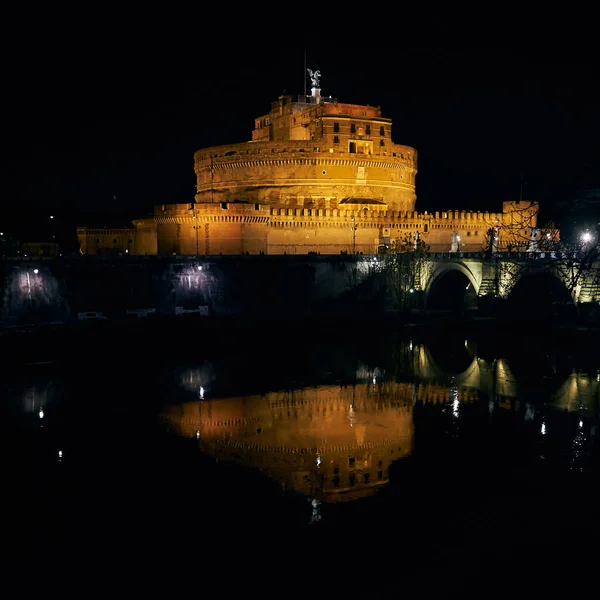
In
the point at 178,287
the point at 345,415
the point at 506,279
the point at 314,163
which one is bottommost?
the point at 345,415

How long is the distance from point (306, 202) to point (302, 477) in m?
39.3

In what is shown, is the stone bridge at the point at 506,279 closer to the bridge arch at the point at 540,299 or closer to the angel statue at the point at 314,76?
the bridge arch at the point at 540,299

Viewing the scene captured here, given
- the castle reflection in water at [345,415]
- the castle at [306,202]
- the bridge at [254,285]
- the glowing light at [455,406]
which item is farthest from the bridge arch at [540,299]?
the glowing light at [455,406]

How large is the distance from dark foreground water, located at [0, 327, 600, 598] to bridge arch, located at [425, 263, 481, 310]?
14.6 meters

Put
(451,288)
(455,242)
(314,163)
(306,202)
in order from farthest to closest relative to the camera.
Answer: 1. (451,288)
2. (306,202)
3. (314,163)
4. (455,242)

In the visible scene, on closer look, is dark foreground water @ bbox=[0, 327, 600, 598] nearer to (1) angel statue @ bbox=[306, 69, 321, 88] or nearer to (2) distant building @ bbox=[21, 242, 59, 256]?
(2) distant building @ bbox=[21, 242, 59, 256]

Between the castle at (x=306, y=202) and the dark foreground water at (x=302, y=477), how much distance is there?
18.7 m

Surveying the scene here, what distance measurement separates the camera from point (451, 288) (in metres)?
57.5

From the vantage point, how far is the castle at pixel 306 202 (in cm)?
5109

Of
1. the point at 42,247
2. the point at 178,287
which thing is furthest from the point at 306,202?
the point at 42,247

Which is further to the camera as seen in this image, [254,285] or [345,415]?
[254,285]

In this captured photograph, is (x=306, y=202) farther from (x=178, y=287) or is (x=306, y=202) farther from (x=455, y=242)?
(x=178, y=287)

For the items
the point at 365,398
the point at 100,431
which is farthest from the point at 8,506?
the point at 365,398

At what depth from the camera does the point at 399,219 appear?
5619 centimetres
